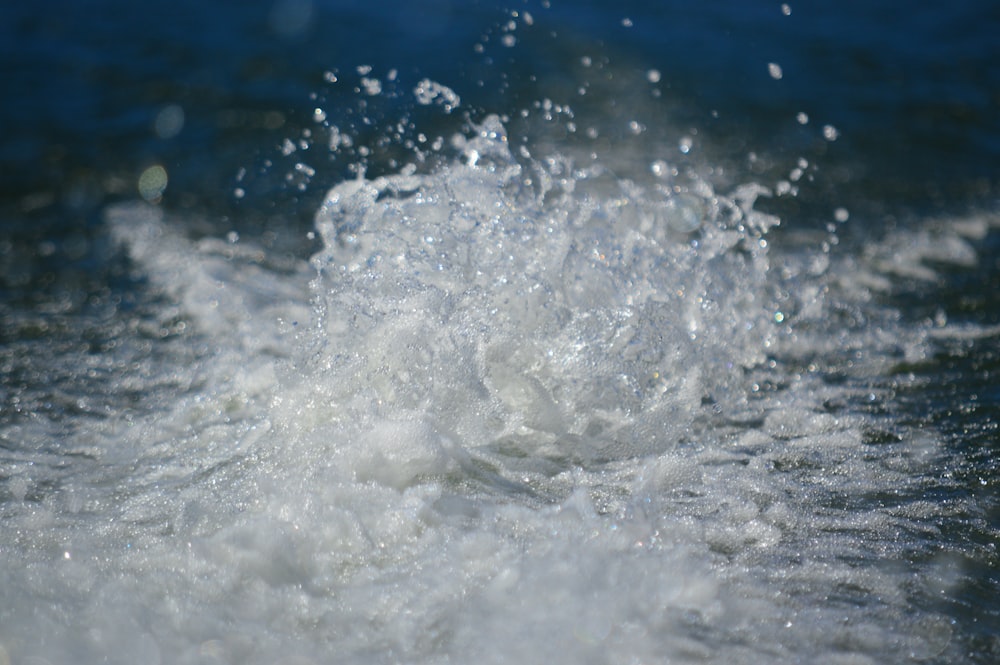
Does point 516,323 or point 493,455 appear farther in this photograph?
point 516,323

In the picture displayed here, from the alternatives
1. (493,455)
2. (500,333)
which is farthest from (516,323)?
(493,455)

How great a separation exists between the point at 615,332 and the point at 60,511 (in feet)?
6.06

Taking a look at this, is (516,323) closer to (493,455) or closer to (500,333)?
(500,333)

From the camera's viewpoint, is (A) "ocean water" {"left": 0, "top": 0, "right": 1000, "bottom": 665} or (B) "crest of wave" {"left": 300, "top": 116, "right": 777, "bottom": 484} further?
(B) "crest of wave" {"left": 300, "top": 116, "right": 777, "bottom": 484}

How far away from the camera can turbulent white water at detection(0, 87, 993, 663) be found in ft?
6.22

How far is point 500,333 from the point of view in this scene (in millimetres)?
3057

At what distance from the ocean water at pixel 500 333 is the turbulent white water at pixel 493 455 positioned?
0.01 m

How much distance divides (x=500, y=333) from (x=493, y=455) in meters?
0.53

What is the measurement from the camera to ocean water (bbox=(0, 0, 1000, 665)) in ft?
6.48

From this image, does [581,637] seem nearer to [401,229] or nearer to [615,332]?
[615,332]

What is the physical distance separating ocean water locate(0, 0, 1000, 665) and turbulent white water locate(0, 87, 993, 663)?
0.04 ft

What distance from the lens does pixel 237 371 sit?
3.16 m

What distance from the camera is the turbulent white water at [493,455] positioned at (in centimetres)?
190

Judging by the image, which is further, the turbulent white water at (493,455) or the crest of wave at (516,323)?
the crest of wave at (516,323)
